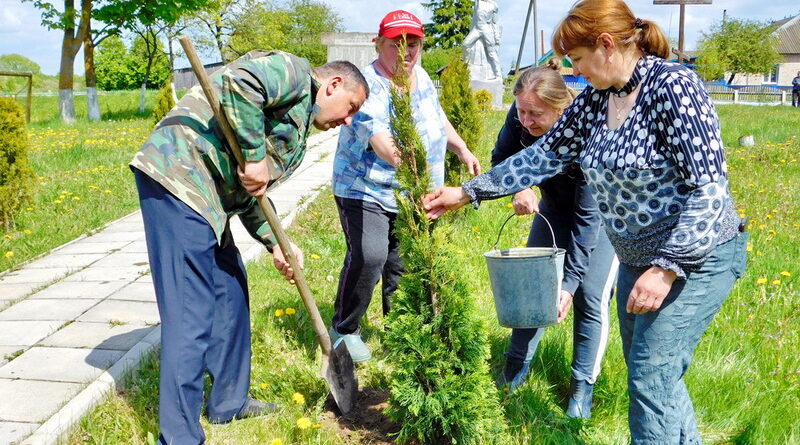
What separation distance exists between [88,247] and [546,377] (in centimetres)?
438

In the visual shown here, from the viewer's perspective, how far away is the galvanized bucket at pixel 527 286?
2689mm

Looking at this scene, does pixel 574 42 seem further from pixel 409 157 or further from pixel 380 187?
pixel 380 187

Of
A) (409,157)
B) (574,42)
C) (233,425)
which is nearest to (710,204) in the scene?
(574,42)

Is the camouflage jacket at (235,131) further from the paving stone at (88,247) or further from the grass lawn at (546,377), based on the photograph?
the paving stone at (88,247)

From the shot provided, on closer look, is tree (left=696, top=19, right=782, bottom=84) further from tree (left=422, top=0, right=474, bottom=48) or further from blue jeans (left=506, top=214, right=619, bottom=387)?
blue jeans (left=506, top=214, right=619, bottom=387)

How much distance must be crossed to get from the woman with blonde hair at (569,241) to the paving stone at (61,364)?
6.96ft

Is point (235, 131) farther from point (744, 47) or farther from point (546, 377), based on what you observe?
point (744, 47)

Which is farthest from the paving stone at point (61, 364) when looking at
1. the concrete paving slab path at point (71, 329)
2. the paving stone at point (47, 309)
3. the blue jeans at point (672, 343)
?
the blue jeans at point (672, 343)

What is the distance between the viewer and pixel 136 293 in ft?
15.5

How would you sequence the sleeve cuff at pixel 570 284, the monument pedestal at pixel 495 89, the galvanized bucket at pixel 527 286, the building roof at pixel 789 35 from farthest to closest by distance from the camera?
1. the building roof at pixel 789 35
2. the monument pedestal at pixel 495 89
3. the sleeve cuff at pixel 570 284
4. the galvanized bucket at pixel 527 286

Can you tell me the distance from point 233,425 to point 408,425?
2.78 feet

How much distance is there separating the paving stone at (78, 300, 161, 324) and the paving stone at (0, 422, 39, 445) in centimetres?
130

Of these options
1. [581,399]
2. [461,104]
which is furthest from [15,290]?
[461,104]

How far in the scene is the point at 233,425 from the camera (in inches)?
118
